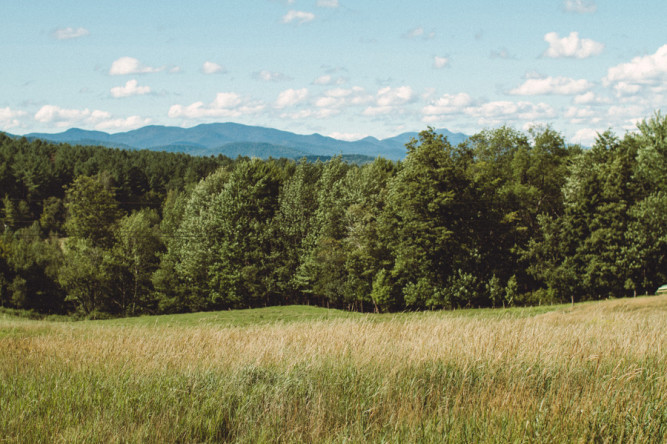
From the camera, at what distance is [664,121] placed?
1577 inches

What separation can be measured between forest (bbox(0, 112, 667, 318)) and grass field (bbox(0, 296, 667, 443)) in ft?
108

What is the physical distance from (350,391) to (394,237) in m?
38.5

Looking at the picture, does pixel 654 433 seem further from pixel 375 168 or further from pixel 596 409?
pixel 375 168

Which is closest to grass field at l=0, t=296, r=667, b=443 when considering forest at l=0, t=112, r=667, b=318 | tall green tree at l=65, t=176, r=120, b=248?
forest at l=0, t=112, r=667, b=318

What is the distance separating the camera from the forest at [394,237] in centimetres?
4169

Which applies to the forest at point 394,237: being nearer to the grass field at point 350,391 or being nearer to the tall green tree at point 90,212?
the tall green tree at point 90,212

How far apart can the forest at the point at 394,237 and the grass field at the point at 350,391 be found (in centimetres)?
3294

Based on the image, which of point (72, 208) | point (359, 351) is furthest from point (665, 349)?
point (72, 208)

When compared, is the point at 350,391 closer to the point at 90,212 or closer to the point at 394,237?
the point at 394,237

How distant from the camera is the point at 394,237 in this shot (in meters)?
44.2

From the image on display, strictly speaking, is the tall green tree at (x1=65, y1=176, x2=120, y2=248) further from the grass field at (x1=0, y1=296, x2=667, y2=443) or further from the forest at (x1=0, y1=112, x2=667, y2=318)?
the grass field at (x1=0, y1=296, x2=667, y2=443)

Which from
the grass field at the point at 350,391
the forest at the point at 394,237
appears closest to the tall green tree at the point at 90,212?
the forest at the point at 394,237

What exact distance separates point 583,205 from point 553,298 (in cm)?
866

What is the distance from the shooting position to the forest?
137ft
